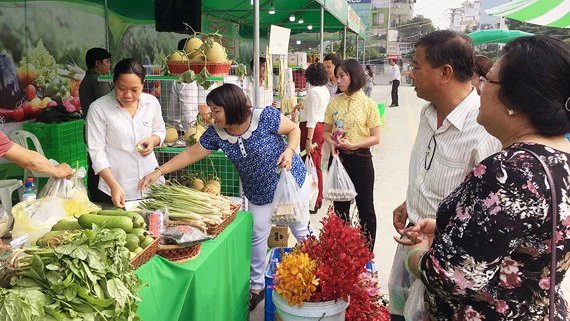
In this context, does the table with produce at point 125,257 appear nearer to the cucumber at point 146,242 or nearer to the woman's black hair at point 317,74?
the cucumber at point 146,242

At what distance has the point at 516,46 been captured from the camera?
1349 millimetres

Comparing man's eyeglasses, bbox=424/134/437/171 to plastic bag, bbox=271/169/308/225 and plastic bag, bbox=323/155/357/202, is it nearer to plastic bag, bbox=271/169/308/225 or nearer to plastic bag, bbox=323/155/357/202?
plastic bag, bbox=271/169/308/225

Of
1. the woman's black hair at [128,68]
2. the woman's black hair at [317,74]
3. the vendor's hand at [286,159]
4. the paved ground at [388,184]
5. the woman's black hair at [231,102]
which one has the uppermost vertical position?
the woman's black hair at [317,74]

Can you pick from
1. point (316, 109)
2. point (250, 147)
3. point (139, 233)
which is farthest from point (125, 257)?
point (316, 109)

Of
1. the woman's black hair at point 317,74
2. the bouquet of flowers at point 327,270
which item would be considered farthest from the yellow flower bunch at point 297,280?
the woman's black hair at point 317,74

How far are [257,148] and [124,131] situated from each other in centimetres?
91

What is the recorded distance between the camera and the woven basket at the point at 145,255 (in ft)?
6.21

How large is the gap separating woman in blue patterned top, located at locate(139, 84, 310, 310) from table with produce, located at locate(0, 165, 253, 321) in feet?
0.62

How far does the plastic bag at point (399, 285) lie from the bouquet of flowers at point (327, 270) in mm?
150

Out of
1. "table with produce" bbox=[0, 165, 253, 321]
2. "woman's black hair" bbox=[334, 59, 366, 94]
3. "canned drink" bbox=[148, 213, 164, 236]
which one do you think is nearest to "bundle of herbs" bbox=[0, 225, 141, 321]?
"table with produce" bbox=[0, 165, 253, 321]

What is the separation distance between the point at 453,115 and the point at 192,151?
5.86ft

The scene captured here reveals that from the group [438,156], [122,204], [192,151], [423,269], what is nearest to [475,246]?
[423,269]

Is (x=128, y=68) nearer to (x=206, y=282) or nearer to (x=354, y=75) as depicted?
(x=206, y=282)

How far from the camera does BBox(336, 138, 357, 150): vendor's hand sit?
13.0ft
